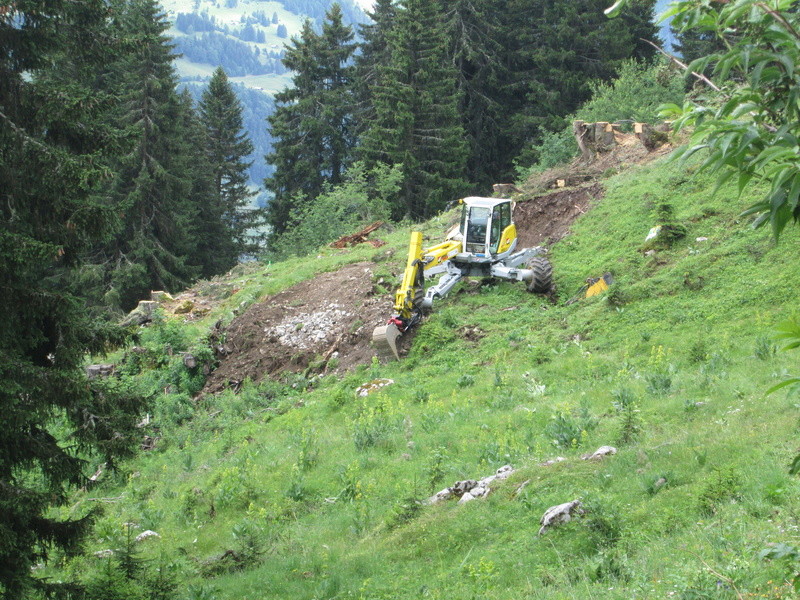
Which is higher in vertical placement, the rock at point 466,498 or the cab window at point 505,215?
the cab window at point 505,215

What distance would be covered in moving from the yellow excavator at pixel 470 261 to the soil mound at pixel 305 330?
141cm

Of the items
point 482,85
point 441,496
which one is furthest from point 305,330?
point 482,85

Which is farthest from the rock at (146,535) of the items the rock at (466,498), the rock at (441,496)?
the rock at (466,498)

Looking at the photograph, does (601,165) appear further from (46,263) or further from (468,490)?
(46,263)

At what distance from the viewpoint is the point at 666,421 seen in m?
10.3

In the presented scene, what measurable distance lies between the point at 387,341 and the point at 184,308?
10.8 m

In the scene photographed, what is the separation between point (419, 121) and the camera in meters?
42.4

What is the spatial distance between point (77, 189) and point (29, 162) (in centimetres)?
56

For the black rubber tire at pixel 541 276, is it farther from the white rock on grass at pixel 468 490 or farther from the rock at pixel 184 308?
the rock at pixel 184 308

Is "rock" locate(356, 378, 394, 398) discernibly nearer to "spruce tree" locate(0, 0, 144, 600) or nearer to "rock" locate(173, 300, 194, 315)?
"spruce tree" locate(0, 0, 144, 600)

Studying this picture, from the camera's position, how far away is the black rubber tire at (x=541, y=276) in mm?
18859

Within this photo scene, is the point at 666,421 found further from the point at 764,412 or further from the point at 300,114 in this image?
the point at 300,114

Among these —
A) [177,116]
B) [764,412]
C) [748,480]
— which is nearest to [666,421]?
[764,412]

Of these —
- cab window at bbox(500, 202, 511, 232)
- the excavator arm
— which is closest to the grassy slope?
the excavator arm
